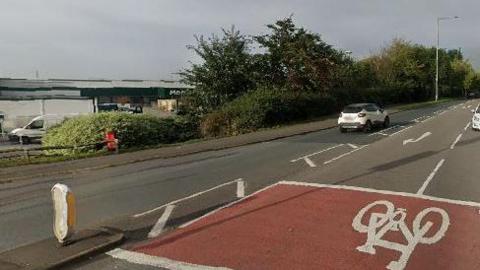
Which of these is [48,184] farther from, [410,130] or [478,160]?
[410,130]

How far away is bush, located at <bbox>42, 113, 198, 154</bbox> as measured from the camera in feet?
68.1

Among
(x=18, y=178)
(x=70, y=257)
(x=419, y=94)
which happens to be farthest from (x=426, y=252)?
(x=419, y=94)

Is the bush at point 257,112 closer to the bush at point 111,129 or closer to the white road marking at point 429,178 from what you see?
the bush at point 111,129

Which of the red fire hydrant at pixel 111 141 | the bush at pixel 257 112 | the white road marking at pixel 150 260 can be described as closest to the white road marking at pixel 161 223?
the white road marking at pixel 150 260

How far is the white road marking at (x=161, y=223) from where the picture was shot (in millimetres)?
7770

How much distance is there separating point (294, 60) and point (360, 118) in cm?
1042

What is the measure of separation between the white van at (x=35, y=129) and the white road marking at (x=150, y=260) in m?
26.5

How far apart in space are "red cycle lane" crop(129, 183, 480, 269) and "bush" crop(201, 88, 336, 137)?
59.2ft

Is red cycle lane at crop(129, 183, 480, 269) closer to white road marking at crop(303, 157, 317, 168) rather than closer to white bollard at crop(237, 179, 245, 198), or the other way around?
white bollard at crop(237, 179, 245, 198)

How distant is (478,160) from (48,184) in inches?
473

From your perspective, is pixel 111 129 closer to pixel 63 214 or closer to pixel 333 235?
pixel 63 214

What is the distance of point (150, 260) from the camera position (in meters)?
6.54

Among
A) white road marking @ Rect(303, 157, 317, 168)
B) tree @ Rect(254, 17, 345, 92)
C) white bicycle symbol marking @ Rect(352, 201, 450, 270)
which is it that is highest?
tree @ Rect(254, 17, 345, 92)

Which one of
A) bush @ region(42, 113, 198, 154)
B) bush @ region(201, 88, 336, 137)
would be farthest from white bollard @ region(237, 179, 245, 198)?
bush @ region(201, 88, 336, 137)
